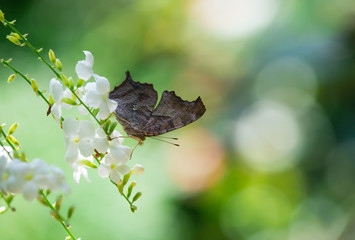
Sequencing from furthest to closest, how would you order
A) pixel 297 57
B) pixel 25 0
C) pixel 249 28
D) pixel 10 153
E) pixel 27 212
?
pixel 25 0, pixel 249 28, pixel 297 57, pixel 27 212, pixel 10 153

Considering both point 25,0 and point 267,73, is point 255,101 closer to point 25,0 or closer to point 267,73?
point 267,73

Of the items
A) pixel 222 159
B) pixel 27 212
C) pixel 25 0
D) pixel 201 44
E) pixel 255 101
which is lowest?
pixel 27 212

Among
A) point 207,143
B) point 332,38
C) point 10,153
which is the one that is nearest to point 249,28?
point 332,38

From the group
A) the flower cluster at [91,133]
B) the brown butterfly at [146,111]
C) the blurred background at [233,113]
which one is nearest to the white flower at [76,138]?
the flower cluster at [91,133]

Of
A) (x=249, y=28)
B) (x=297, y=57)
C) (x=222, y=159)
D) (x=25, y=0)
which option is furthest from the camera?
(x=25, y=0)

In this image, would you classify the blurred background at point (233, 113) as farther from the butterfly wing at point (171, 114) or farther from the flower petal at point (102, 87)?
the flower petal at point (102, 87)

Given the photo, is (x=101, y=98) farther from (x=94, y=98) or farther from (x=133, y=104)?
(x=133, y=104)

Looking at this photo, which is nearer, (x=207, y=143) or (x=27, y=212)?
(x=27, y=212)

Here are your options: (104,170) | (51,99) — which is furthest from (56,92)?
(104,170)
